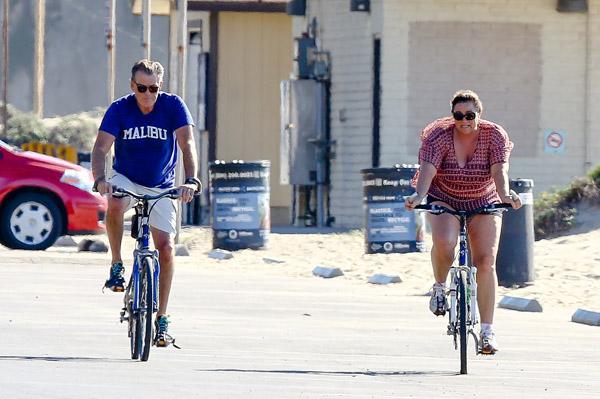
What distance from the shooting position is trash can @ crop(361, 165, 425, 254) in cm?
2198

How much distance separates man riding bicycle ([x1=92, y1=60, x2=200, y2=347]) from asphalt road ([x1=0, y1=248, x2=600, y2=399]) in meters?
0.60

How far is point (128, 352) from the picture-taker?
37.4 feet

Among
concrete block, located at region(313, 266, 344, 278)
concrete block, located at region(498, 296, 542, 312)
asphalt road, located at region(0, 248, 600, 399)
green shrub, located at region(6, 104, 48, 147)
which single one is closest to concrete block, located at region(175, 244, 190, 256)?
concrete block, located at region(313, 266, 344, 278)

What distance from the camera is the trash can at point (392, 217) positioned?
866 inches

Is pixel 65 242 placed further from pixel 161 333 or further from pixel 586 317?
pixel 161 333

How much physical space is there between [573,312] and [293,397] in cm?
731

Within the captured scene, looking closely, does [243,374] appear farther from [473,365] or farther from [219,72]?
[219,72]

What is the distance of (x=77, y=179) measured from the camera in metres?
21.5

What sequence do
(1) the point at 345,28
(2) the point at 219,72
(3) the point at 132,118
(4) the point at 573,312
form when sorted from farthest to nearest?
(2) the point at 219,72, (1) the point at 345,28, (4) the point at 573,312, (3) the point at 132,118

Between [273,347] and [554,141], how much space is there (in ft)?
58.2

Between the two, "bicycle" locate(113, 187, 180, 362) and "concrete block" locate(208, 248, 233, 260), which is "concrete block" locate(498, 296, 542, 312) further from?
"concrete block" locate(208, 248, 233, 260)

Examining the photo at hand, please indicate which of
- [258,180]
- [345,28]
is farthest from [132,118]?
[345,28]

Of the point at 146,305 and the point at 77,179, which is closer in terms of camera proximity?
the point at 146,305

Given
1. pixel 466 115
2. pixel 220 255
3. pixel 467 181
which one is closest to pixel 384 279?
pixel 220 255
